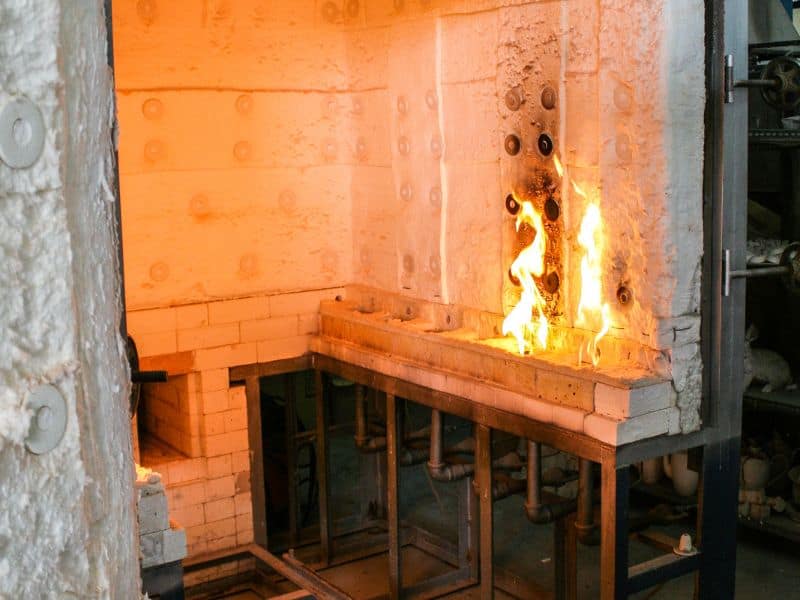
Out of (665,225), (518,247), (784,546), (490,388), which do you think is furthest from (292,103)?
(784,546)

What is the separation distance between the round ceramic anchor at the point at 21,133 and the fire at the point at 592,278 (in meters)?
4.02

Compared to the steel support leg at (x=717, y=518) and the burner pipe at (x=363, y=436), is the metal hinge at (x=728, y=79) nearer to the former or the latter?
the steel support leg at (x=717, y=518)

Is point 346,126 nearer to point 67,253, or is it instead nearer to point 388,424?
point 388,424

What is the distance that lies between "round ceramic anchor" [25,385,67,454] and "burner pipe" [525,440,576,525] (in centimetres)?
407

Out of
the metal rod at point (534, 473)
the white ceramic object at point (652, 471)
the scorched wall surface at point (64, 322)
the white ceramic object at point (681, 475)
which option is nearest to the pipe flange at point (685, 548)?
the metal rod at point (534, 473)

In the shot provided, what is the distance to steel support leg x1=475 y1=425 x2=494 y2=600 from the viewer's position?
18.4ft

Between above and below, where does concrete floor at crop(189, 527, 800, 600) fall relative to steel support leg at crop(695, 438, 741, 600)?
below

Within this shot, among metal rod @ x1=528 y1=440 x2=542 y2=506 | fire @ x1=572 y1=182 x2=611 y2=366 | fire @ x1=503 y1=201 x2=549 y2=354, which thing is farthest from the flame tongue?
metal rod @ x1=528 y1=440 x2=542 y2=506

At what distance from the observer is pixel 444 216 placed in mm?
6348

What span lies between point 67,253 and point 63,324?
4.5 inches

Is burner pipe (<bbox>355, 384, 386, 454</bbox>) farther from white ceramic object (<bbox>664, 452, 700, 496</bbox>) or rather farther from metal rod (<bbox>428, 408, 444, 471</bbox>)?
white ceramic object (<bbox>664, 452, 700, 496</bbox>)

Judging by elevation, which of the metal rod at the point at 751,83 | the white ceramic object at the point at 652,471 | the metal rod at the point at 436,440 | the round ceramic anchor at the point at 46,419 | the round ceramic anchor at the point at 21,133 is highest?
the metal rod at the point at 751,83

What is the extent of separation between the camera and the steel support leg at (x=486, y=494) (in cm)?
560

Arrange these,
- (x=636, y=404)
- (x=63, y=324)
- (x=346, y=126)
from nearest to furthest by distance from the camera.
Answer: (x=63, y=324)
(x=636, y=404)
(x=346, y=126)
